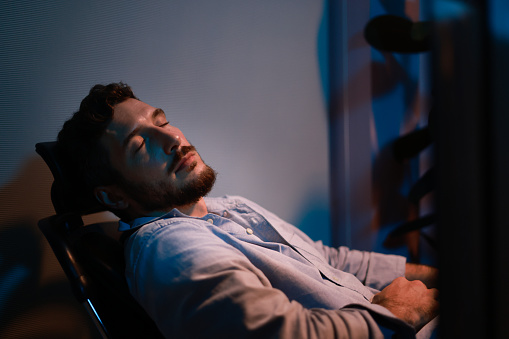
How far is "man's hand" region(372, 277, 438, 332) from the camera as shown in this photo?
76cm

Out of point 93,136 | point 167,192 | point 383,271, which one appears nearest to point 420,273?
point 383,271

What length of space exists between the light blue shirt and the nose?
21 cm

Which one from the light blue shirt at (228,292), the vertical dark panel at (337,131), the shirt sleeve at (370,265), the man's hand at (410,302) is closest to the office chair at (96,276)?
the light blue shirt at (228,292)

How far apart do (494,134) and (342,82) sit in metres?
1.64

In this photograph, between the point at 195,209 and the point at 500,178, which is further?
the point at 195,209

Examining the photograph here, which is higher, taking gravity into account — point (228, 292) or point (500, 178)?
point (500, 178)

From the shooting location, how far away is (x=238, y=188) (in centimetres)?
142

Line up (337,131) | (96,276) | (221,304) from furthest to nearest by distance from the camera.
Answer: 1. (337,131)
2. (96,276)
3. (221,304)

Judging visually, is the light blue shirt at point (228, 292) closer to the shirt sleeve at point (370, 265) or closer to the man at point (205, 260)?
the man at point (205, 260)

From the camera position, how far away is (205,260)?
0.58 meters

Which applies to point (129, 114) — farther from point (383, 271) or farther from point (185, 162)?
point (383, 271)

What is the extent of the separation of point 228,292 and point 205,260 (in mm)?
82

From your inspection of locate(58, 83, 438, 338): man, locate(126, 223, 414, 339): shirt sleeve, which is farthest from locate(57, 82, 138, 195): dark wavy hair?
A: locate(126, 223, 414, 339): shirt sleeve

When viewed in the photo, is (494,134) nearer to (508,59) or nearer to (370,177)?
(508,59)
